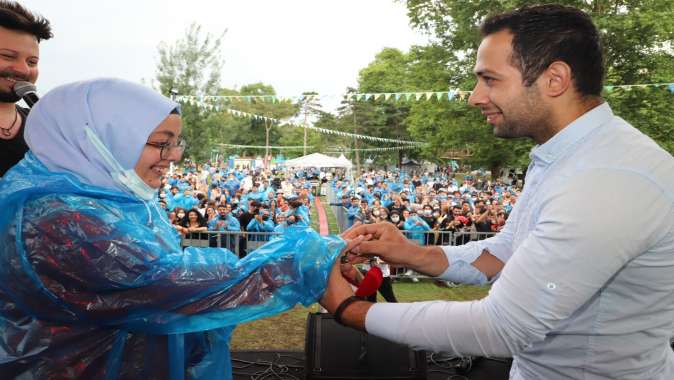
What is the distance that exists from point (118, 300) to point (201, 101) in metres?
21.3

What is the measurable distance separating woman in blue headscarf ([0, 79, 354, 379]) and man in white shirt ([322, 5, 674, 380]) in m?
0.29

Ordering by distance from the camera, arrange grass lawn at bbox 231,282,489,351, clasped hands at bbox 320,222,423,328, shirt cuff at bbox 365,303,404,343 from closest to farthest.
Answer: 1. shirt cuff at bbox 365,303,404,343
2. clasped hands at bbox 320,222,423,328
3. grass lawn at bbox 231,282,489,351

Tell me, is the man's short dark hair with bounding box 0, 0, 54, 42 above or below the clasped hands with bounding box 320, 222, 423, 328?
above

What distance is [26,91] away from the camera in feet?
8.10

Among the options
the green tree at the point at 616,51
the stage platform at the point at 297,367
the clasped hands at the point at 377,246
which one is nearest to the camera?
the clasped hands at the point at 377,246

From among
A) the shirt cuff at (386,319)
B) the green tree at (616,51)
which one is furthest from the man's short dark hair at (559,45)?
the green tree at (616,51)

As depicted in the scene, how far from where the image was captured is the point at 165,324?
1475 millimetres

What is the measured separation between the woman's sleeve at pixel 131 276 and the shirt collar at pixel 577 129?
888 millimetres

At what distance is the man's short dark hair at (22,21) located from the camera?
2429 mm

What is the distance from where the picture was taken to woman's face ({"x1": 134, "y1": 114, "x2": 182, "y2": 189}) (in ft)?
5.41

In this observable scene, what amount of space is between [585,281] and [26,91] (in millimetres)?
2717

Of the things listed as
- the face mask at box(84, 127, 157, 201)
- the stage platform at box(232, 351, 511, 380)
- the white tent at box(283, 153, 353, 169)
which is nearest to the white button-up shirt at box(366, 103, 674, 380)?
the face mask at box(84, 127, 157, 201)

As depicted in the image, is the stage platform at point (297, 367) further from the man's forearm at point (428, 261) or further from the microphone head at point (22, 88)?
the microphone head at point (22, 88)

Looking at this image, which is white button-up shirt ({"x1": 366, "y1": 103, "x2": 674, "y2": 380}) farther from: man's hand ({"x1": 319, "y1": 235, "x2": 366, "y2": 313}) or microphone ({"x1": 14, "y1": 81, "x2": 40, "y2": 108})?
microphone ({"x1": 14, "y1": 81, "x2": 40, "y2": 108})
